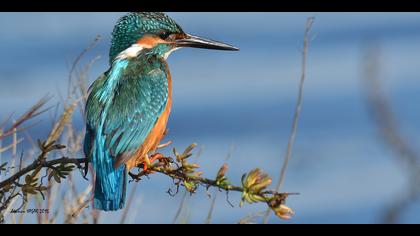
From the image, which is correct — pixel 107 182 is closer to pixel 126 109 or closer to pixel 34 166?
pixel 126 109

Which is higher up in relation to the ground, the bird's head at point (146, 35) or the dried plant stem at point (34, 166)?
the bird's head at point (146, 35)

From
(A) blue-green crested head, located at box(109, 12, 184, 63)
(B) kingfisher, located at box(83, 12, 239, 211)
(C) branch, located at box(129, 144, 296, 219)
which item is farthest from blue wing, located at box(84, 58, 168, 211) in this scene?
(C) branch, located at box(129, 144, 296, 219)

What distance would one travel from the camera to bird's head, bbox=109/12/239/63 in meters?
3.09

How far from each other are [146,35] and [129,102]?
1.00 ft

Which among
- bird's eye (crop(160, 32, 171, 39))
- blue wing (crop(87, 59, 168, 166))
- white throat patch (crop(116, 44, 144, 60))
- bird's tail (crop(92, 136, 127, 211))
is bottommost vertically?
bird's tail (crop(92, 136, 127, 211))

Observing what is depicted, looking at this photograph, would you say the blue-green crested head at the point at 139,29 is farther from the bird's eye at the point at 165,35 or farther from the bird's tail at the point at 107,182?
the bird's tail at the point at 107,182

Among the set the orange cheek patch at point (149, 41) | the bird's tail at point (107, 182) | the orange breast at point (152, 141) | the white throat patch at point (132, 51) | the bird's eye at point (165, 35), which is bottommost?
the bird's tail at point (107, 182)

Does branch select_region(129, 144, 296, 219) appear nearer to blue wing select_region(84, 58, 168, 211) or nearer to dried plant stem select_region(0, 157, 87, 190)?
dried plant stem select_region(0, 157, 87, 190)

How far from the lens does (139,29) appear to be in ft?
10.1

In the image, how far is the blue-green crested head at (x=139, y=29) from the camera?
10.1 feet

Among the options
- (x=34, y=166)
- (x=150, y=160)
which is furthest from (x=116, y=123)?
(x=34, y=166)

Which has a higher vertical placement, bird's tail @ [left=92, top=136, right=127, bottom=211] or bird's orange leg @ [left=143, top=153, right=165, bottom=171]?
bird's orange leg @ [left=143, top=153, right=165, bottom=171]

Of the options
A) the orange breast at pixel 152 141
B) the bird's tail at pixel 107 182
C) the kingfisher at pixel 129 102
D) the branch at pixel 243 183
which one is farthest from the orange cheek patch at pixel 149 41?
the branch at pixel 243 183
